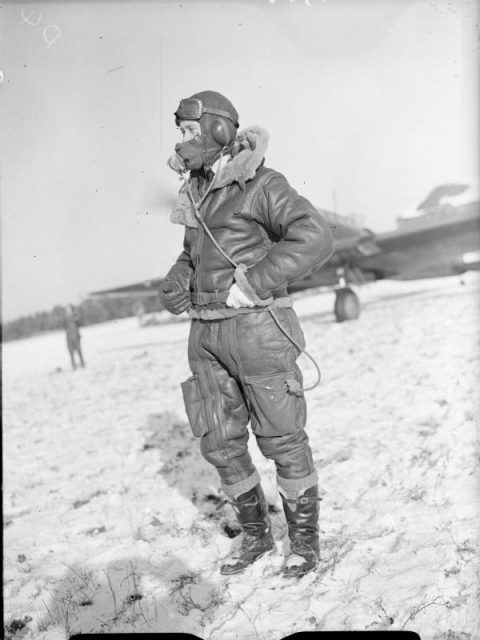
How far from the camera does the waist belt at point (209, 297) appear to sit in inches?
101

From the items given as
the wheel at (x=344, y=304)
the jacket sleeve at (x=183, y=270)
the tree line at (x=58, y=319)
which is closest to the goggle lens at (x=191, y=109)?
the jacket sleeve at (x=183, y=270)

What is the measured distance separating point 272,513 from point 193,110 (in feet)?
8.21

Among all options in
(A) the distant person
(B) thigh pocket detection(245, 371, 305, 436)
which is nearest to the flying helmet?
(B) thigh pocket detection(245, 371, 305, 436)

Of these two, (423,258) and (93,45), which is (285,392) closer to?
(93,45)

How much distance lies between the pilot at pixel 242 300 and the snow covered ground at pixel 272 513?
1.08 feet

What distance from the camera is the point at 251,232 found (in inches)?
101

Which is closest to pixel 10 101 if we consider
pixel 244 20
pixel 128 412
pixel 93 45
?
pixel 93 45

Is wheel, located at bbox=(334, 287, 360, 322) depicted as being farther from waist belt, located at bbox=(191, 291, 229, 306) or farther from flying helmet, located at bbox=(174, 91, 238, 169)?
flying helmet, located at bbox=(174, 91, 238, 169)

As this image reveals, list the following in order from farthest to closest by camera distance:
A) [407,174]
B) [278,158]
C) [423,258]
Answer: [423,258] < [407,174] < [278,158]

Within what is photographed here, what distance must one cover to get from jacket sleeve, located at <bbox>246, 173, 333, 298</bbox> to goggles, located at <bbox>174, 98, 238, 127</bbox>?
0.42m

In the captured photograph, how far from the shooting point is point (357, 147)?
3455 millimetres

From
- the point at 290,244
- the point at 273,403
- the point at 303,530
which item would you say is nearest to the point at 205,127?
the point at 290,244

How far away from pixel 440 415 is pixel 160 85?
138 inches

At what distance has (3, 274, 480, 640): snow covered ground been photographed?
244cm
